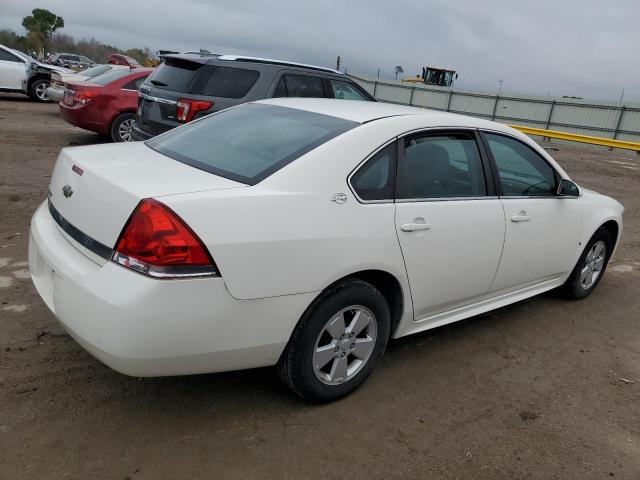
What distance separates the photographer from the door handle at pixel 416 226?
9.76ft

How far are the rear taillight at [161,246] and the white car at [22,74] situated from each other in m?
15.2

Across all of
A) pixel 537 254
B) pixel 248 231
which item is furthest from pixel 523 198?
pixel 248 231

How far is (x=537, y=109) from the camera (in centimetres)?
2870

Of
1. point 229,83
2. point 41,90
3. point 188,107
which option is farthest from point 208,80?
point 41,90

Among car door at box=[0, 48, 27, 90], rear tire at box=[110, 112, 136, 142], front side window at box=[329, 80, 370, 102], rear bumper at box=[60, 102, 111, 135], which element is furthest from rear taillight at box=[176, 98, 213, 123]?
car door at box=[0, 48, 27, 90]

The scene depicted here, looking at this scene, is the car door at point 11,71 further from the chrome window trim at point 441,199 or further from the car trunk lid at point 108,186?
the chrome window trim at point 441,199

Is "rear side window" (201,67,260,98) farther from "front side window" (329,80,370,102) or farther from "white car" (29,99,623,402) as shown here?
"white car" (29,99,623,402)

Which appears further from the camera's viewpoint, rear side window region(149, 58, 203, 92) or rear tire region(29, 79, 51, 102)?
rear tire region(29, 79, 51, 102)

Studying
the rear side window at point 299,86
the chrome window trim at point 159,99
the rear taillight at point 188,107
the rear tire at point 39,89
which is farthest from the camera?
the rear tire at point 39,89

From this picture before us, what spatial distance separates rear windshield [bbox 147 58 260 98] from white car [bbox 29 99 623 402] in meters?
3.03

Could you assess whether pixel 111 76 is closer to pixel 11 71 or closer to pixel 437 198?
pixel 11 71

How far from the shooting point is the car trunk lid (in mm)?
2389

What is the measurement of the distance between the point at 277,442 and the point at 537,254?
7.91ft

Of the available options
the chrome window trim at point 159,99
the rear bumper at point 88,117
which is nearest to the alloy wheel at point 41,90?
the rear bumper at point 88,117
